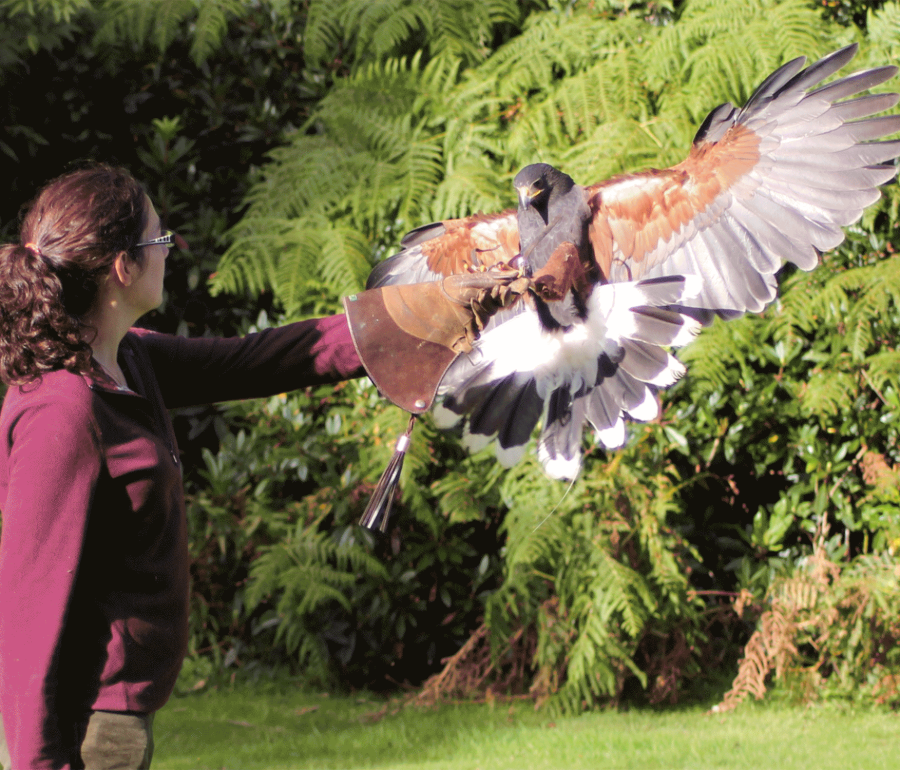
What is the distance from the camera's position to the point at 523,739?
3.18 metres

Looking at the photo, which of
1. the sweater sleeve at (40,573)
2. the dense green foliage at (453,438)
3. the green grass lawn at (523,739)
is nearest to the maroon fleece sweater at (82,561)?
the sweater sleeve at (40,573)

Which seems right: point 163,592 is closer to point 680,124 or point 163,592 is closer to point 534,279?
point 534,279

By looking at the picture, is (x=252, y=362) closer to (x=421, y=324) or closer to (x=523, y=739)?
(x=421, y=324)

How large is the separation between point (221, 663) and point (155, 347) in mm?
2845

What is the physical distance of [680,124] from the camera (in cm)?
337

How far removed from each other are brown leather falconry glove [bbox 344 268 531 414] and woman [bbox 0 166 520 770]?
1.23 ft

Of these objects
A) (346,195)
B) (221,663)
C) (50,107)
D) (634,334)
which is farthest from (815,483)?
(50,107)

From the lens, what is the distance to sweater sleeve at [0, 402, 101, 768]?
3.88ft

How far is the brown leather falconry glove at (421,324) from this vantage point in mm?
1648

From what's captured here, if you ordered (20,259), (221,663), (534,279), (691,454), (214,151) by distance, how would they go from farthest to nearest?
(214,151)
(221,663)
(691,454)
(534,279)
(20,259)

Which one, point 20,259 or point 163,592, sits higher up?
point 20,259

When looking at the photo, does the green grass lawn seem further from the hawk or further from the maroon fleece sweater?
the maroon fleece sweater

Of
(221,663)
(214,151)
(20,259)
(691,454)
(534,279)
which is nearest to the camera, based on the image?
(20,259)

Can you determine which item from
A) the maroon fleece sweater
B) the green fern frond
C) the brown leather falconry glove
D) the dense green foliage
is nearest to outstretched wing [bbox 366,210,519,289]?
the brown leather falconry glove
